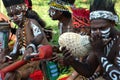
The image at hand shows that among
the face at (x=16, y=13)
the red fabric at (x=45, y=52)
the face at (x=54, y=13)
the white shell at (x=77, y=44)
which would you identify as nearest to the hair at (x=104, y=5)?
the white shell at (x=77, y=44)

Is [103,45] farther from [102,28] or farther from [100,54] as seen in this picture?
[102,28]

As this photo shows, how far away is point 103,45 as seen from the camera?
5176mm

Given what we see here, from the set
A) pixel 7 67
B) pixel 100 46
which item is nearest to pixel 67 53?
pixel 100 46

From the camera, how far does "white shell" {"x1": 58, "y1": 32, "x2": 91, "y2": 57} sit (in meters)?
5.64

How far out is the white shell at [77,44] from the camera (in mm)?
5637

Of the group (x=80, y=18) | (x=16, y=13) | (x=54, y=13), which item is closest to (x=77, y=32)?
(x=80, y=18)

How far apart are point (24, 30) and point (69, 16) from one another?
77 cm

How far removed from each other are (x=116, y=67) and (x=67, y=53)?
59 centimetres

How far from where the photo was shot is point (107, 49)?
5.41m

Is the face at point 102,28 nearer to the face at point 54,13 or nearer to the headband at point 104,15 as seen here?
the headband at point 104,15

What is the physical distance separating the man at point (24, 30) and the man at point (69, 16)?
354 mm

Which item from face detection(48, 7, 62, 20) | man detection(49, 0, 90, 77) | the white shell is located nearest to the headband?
the white shell

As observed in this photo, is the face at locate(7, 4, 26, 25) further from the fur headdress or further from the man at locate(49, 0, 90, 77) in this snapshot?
the fur headdress

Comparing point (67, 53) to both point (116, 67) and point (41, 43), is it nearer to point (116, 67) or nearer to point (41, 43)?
point (116, 67)
